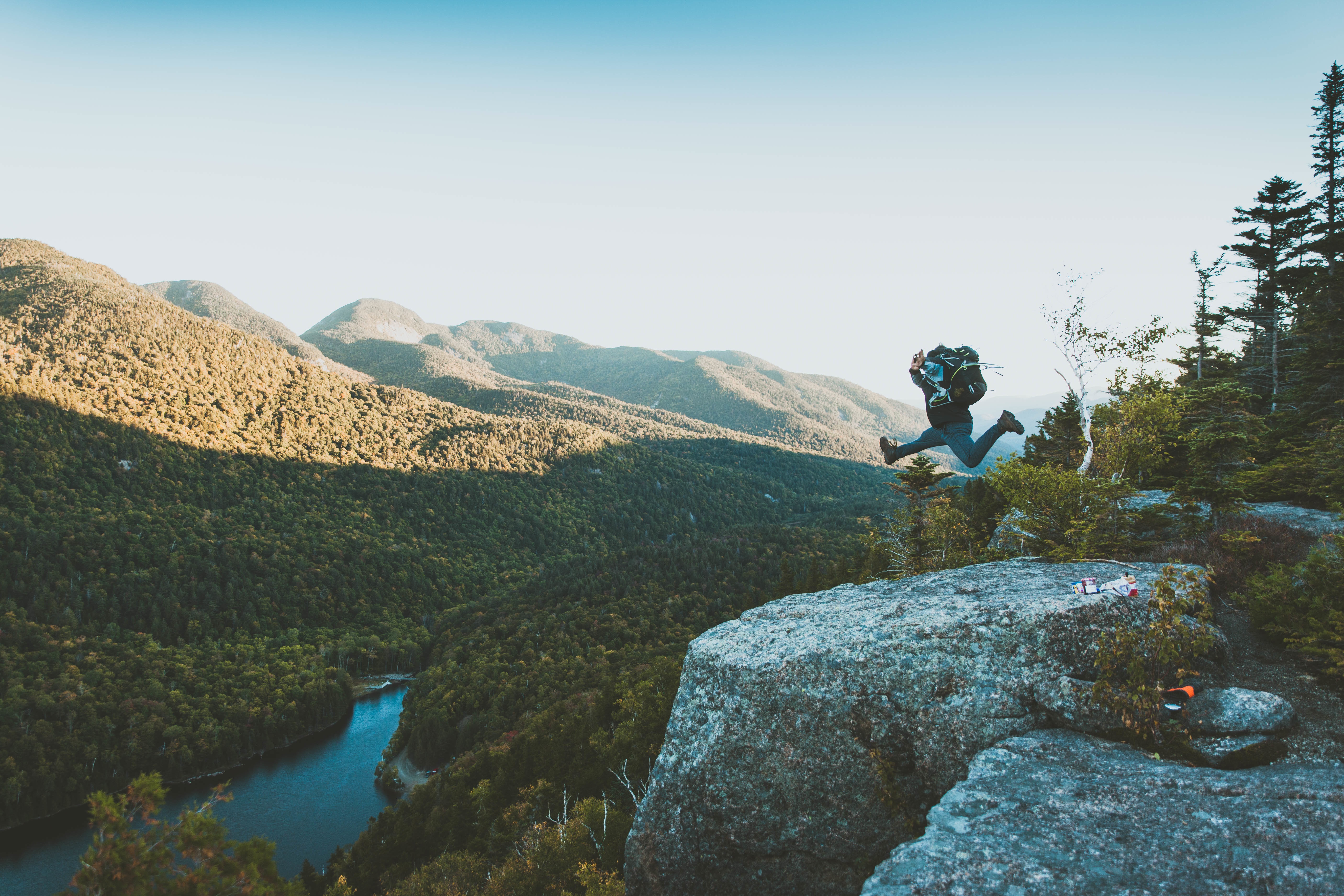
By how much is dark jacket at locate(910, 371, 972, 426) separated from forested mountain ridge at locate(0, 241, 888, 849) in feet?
110

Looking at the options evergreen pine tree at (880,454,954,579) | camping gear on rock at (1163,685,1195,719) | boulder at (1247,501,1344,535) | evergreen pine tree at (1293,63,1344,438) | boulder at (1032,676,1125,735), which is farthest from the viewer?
evergreen pine tree at (880,454,954,579)

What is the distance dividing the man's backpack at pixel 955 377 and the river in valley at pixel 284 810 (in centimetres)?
7876

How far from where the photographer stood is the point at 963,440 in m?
9.61

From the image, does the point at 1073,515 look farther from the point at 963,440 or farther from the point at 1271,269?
the point at 1271,269

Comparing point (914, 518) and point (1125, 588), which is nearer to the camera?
point (1125, 588)

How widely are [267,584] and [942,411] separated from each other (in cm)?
15829

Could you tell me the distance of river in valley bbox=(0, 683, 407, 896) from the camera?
62250 mm

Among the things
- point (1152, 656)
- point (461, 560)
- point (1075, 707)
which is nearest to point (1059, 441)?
point (1152, 656)

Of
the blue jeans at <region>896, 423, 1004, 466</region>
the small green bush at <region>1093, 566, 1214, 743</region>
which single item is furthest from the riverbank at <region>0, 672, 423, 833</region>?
the small green bush at <region>1093, 566, 1214, 743</region>

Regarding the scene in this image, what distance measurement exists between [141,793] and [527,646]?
91244 mm

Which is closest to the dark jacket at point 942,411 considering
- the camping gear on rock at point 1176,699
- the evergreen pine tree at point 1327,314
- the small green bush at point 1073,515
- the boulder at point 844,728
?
the boulder at point 844,728

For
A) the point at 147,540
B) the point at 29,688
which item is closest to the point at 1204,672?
the point at 29,688

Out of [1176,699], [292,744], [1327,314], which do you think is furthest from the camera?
[292,744]

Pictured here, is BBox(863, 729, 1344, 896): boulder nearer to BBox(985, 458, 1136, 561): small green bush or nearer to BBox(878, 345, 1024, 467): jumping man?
BBox(878, 345, 1024, 467): jumping man
